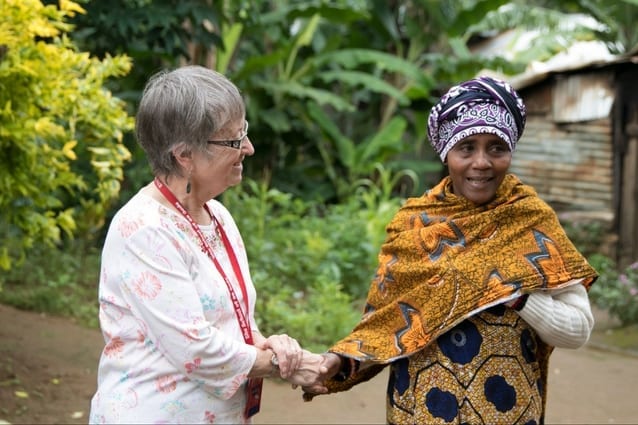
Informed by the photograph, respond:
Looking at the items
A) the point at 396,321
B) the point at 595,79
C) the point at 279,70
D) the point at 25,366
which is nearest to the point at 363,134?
the point at 279,70

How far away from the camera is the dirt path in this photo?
5008mm

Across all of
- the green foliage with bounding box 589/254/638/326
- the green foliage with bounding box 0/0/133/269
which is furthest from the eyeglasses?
the green foliage with bounding box 589/254/638/326

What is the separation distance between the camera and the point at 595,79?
9352 millimetres

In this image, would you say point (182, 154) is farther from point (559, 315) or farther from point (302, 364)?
point (559, 315)

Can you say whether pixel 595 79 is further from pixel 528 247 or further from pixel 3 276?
pixel 528 247

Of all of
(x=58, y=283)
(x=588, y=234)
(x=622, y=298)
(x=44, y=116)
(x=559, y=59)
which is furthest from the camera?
(x=559, y=59)

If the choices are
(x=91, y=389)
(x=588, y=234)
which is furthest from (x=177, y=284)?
(x=588, y=234)

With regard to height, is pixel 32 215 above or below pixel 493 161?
below

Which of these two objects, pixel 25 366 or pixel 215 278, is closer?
pixel 215 278

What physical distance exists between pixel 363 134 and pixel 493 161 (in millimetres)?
9021

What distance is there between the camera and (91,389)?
524 centimetres

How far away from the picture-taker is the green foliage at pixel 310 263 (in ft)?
19.8

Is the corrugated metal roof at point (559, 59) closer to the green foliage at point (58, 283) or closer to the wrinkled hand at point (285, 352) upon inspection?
the green foliage at point (58, 283)

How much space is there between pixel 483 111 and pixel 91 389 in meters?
3.43
